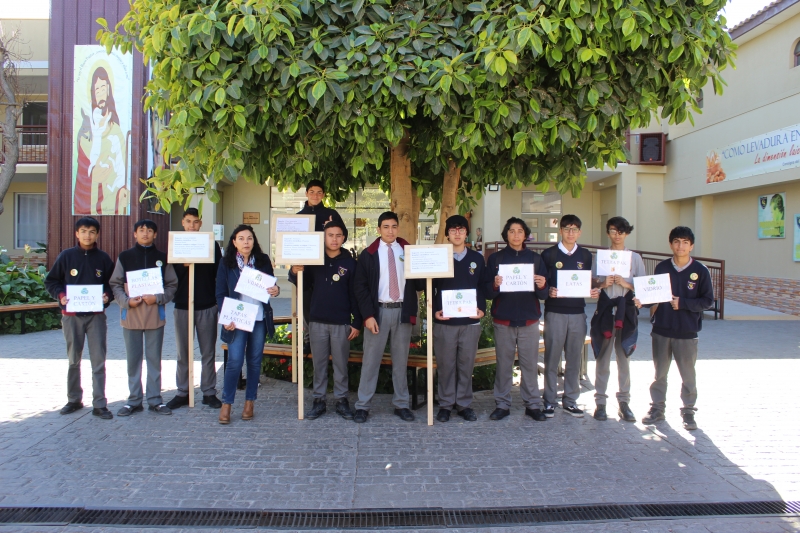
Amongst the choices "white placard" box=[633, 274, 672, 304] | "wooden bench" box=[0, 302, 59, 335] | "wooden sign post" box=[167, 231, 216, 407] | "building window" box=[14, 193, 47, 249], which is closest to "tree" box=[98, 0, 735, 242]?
"wooden sign post" box=[167, 231, 216, 407]

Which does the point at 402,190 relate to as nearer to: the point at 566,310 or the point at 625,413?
the point at 566,310

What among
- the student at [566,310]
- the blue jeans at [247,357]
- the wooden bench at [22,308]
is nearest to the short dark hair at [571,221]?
the student at [566,310]

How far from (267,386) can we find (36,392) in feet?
8.80

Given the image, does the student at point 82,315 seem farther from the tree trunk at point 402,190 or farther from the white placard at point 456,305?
the white placard at point 456,305

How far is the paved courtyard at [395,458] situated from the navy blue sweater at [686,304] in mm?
961

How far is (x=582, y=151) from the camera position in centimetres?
533

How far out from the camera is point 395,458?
4.39 m

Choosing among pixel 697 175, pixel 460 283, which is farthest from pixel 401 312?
pixel 697 175

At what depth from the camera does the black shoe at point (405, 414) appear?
5324 millimetres

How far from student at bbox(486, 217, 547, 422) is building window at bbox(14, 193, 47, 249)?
19.2 metres

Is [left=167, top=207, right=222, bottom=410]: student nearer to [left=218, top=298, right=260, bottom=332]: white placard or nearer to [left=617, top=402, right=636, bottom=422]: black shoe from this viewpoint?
[left=218, top=298, right=260, bottom=332]: white placard

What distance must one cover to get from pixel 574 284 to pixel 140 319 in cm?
439

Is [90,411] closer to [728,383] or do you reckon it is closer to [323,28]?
[323,28]

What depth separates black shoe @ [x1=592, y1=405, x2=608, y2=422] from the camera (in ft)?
17.6
